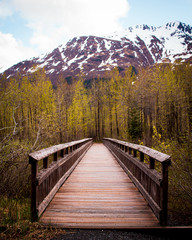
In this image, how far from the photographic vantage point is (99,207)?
131 inches

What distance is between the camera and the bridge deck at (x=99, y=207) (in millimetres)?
A: 2755

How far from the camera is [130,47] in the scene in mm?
161250

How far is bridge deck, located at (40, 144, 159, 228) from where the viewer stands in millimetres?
2755

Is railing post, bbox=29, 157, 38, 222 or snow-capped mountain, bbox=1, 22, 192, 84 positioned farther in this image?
snow-capped mountain, bbox=1, 22, 192, 84

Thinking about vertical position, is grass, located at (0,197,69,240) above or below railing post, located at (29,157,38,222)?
below

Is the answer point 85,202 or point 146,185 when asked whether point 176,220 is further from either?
point 85,202

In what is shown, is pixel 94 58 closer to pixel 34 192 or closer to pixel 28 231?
pixel 34 192

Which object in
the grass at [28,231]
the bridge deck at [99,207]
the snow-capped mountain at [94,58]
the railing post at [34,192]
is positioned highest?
the snow-capped mountain at [94,58]

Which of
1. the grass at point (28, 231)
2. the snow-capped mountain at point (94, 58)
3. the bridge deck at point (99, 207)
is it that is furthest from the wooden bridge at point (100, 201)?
the snow-capped mountain at point (94, 58)

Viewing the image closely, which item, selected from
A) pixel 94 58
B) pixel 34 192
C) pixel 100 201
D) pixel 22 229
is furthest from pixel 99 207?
pixel 94 58

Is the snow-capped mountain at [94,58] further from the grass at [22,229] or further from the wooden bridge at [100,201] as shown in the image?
the grass at [22,229]

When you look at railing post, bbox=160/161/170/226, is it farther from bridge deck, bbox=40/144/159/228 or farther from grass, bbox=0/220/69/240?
grass, bbox=0/220/69/240

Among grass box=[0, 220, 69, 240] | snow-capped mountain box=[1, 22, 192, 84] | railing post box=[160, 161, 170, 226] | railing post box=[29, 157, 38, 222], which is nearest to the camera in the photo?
grass box=[0, 220, 69, 240]

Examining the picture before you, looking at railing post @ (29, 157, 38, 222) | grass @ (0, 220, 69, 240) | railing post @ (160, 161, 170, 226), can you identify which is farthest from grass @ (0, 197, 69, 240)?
railing post @ (160, 161, 170, 226)
